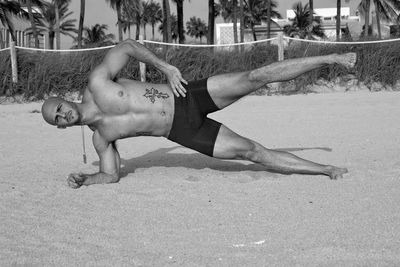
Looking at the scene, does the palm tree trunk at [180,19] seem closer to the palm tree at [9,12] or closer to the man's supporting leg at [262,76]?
the palm tree at [9,12]

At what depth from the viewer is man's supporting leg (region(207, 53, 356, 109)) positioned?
4.61 meters

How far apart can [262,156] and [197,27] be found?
101m

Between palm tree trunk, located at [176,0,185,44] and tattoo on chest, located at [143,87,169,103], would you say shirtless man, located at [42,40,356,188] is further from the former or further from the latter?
palm tree trunk, located at [176,0,185,44]

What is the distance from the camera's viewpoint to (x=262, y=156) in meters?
5.05

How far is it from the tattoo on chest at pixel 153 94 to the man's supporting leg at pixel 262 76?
1.28 feet

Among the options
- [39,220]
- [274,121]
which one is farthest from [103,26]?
[39,220]

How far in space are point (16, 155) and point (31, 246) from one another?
3694 millimetres

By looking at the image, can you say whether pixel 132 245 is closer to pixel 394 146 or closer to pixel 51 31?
pixel 394 146

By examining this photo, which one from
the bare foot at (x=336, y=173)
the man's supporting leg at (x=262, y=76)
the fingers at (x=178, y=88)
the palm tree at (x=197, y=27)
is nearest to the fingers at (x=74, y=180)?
the fingers at (x=178, y=88)

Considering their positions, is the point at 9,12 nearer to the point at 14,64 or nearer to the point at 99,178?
the point at 14,64

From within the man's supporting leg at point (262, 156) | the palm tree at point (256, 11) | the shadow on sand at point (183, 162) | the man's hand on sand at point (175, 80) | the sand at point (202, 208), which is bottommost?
the shadow on sand at point (183, 162)

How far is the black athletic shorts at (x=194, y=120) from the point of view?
4934 mm

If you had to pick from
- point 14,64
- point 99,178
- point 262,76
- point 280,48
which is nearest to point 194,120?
point 262,76

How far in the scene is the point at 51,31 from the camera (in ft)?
208
